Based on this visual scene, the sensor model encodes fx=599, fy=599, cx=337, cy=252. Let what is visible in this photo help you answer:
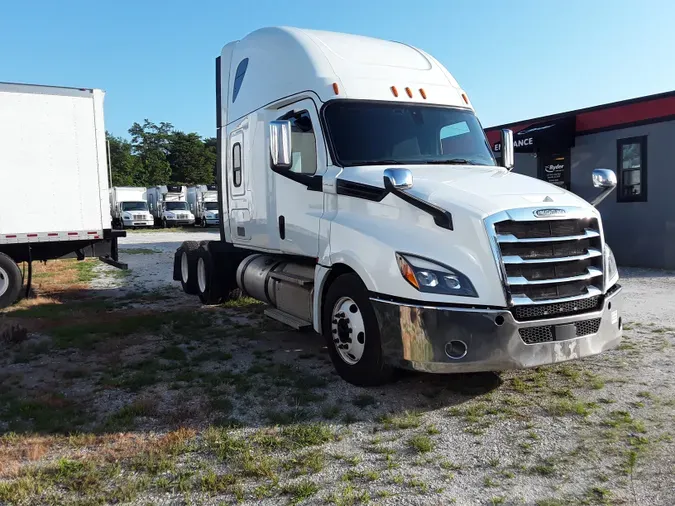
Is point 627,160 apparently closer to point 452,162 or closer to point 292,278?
point 452,162

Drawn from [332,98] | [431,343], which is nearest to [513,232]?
[431,343]

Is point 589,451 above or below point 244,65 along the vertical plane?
below

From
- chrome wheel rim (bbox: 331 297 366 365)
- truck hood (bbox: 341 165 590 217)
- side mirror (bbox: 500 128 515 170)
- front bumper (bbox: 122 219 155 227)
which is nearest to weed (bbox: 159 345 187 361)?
chrome wheel rim (bbox: 331 297 366 365)

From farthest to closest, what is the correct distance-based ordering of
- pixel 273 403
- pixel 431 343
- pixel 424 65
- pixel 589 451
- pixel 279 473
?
pixel 424 65 < pixel 273 403 < pixel 431 343 < pixel 589 451 < pixel 279 473

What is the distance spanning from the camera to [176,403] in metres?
4.98

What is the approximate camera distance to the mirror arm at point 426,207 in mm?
4633

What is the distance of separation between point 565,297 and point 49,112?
8577mm

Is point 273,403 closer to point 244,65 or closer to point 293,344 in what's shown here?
point 293,344

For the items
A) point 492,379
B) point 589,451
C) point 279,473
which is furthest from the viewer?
point 492,379

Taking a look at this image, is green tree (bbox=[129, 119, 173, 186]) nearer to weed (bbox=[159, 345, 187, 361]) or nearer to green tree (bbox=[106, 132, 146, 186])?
green tree (bbox=[106, 132, 146, 186])

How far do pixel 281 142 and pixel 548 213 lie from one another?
2.48 metres

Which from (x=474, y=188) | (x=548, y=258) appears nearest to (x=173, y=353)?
(x=474, y=188)

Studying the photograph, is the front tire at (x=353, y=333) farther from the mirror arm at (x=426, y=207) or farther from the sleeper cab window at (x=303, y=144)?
the sleeper cab window at (x=303, y=144)

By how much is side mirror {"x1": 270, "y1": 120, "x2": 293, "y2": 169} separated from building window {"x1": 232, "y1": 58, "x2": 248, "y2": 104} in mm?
2431
